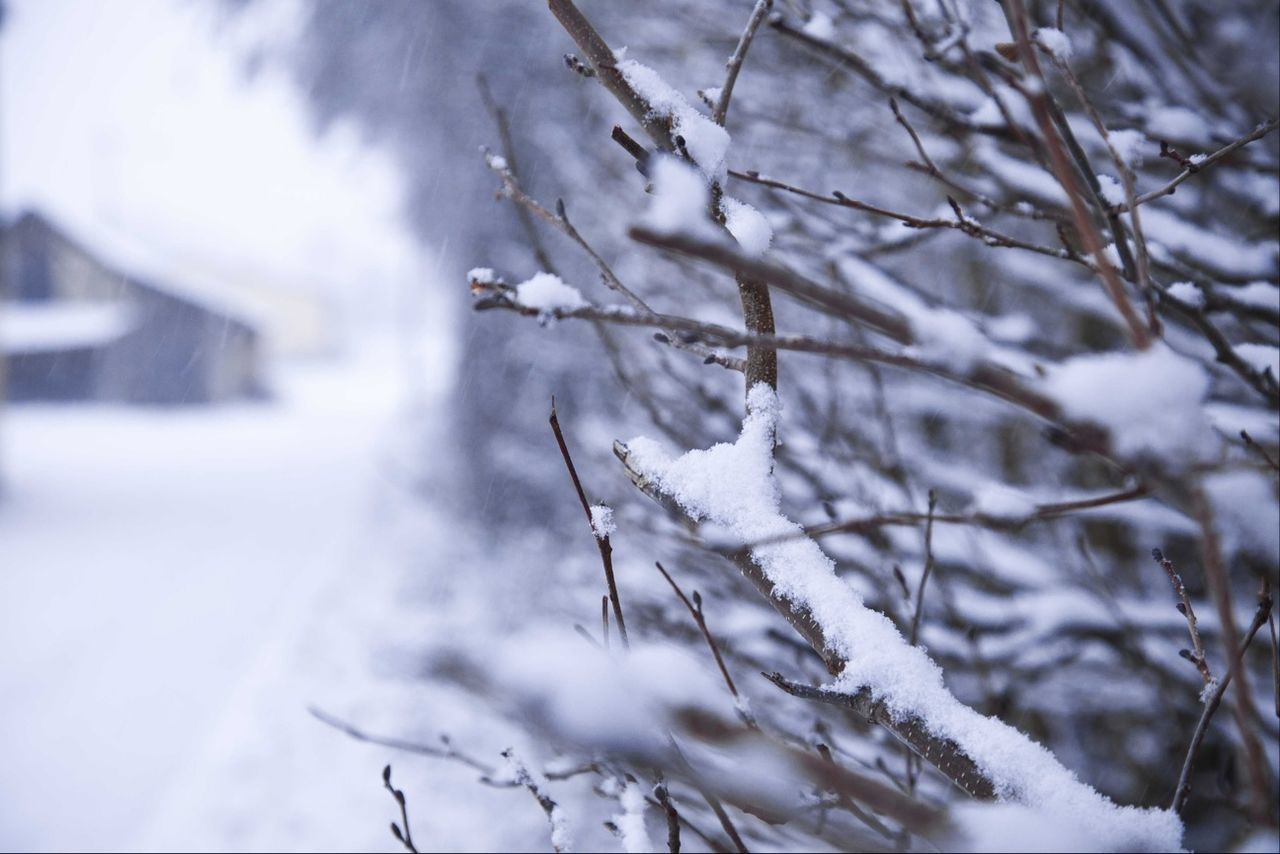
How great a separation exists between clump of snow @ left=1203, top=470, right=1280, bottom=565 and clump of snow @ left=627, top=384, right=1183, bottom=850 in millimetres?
649

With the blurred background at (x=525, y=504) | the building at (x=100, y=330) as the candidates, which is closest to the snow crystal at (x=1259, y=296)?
the blurred background at (x=525, y=504)

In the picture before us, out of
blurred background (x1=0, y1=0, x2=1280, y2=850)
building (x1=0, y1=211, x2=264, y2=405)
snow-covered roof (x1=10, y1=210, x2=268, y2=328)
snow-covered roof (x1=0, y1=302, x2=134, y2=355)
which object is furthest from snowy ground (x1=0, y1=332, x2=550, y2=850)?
snow-covered roof (x1=10, y1=210, x2=268, y2=328)

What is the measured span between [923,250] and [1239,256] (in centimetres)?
240

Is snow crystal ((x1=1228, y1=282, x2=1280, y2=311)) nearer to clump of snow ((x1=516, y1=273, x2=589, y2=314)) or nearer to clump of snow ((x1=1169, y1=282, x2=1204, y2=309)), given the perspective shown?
clump of snow ((x1=1169, y1=282, x2=1204, y2=309))

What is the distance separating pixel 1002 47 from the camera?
34.8 inches

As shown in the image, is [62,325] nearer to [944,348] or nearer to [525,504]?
[525,504]

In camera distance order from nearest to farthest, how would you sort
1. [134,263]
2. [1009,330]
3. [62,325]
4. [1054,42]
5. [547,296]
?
[547,296] → [1054,42] → [1009,330] → [62,325] → [134,263]

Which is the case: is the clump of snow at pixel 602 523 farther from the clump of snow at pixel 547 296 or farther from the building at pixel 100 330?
the building at pixel 100 330

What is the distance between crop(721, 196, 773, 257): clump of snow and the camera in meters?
0.75

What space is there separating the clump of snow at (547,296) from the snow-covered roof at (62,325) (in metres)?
33.6

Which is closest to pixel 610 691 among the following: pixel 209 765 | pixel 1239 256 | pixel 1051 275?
pixel 1239 256

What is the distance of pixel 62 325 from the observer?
28.2 m

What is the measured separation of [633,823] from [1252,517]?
1.10 meters

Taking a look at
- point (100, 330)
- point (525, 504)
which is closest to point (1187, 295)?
point (525, 504)
